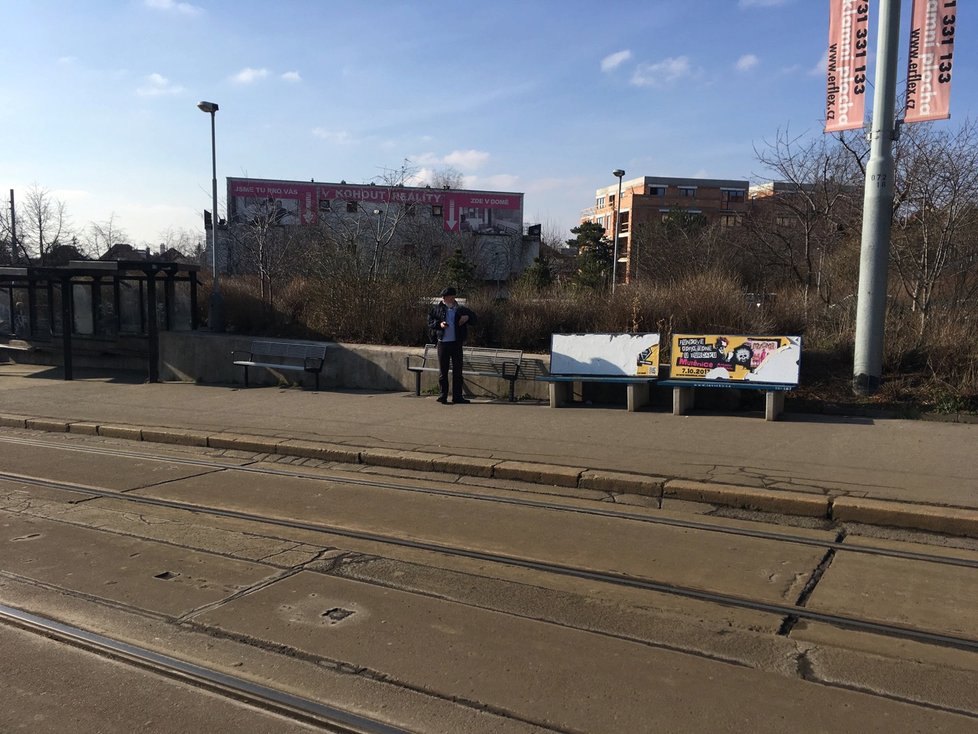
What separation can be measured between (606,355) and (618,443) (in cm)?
281

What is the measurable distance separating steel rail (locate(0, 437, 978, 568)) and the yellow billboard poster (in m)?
4.44

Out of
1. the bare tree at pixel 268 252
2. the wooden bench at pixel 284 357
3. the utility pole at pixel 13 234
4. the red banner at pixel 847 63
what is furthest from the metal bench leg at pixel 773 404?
the utility pole at pixel 13 234

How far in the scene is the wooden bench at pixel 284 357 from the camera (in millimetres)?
14650

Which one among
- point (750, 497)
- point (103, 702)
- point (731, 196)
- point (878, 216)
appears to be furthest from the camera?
point (731, 196)

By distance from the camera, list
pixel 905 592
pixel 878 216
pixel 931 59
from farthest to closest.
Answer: pixel 878 216
pixel 931 59
pixel 905 592

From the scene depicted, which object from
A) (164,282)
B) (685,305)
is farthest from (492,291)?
(164,282)

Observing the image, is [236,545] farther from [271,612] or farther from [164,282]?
[164,282]

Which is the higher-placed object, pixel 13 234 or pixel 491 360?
pixel 13 234

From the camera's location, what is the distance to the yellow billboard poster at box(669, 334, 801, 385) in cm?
1012

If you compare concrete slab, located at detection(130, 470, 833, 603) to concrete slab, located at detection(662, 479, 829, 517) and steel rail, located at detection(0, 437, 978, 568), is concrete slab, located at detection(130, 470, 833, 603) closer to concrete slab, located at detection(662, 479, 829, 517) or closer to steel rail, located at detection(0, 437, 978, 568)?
steel rail, located at detection(0, 437, 978, 568)

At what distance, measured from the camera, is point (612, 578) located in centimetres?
516

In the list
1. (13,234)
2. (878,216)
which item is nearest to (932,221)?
(878,216)

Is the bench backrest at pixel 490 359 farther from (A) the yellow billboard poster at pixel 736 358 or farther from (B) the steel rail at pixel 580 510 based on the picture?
(B) the steel rail at pixel 580 510

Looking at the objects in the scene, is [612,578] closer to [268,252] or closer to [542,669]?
[542,669]
